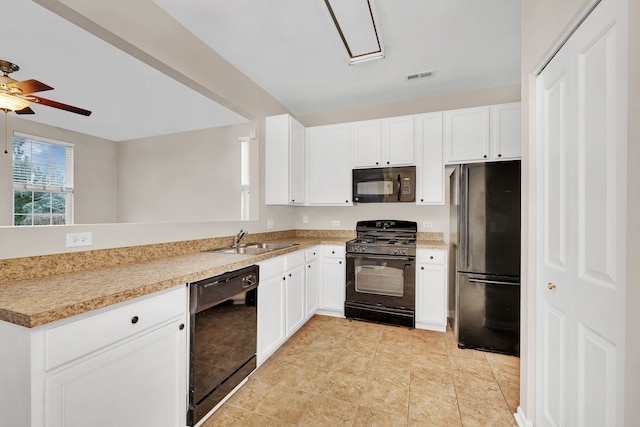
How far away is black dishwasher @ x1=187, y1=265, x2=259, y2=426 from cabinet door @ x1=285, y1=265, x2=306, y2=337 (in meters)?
0.55

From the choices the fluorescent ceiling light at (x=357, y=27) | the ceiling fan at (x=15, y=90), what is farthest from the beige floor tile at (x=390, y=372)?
the ceiling fan at (x=15, y=90)

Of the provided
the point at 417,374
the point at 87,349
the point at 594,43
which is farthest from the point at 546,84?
the point at 87,349

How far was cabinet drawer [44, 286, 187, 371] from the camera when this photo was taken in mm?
923

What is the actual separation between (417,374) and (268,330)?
124 cm

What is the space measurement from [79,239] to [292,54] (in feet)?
7.27

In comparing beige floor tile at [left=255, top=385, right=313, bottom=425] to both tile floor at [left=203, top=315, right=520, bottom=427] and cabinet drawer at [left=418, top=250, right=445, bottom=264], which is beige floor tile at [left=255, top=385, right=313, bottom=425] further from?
cabinet drawer at [left=418, top=250, right=445, bottom=264]

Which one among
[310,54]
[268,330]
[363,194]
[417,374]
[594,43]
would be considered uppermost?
[310,54]

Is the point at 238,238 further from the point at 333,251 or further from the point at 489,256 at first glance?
the point at 489,256

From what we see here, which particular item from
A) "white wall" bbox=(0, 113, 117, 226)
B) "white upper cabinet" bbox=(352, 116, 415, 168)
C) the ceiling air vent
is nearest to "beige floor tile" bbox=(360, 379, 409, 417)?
"white upper cabinet" bbox=(352, 116, 415, 168)

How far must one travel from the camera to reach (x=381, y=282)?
2.97 m

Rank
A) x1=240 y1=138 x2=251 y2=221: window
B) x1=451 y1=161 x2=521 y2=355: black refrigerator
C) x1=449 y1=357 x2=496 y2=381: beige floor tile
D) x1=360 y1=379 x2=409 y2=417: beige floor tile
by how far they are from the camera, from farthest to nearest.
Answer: x1=240 y1=138 x2=251 y2=221: window, x1=451 y1=161 x2=521 y2=355: black refrigerator, x1=449 y1=357 x2=496 y2=381: beige floor tile, x1=360 y1=379 x2=409 y2=417: beige floor tile

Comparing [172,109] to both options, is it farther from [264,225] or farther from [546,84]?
[546,84]

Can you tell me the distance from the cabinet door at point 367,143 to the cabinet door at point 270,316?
181 cm

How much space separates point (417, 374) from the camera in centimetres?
209
